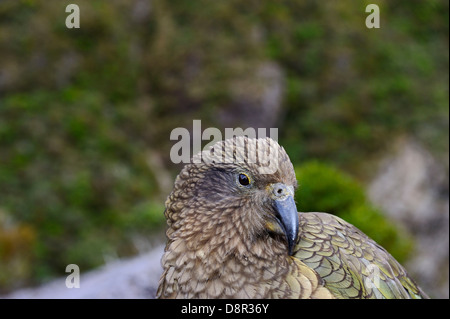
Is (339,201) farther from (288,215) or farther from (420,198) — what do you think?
(420,198)

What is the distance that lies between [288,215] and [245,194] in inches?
8.8

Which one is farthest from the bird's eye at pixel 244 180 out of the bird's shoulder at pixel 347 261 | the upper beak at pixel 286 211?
the bird's shoulder at pixel 347 261

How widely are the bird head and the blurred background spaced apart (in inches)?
212

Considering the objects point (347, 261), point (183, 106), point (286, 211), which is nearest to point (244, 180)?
point (286, 211)

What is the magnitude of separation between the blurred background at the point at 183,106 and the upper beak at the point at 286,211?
539 cm

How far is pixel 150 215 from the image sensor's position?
780 centimetres

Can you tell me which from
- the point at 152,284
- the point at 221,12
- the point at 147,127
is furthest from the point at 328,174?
the point at 221,12

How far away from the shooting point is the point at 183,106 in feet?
30.5

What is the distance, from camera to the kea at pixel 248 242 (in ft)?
7.07

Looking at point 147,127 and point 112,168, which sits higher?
point 147,127

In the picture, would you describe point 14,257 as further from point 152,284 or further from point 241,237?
point 241,237

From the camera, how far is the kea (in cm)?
215

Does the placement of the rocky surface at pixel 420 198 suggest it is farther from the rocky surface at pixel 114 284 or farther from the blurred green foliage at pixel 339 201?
the rocky surface at pixel 114 284
